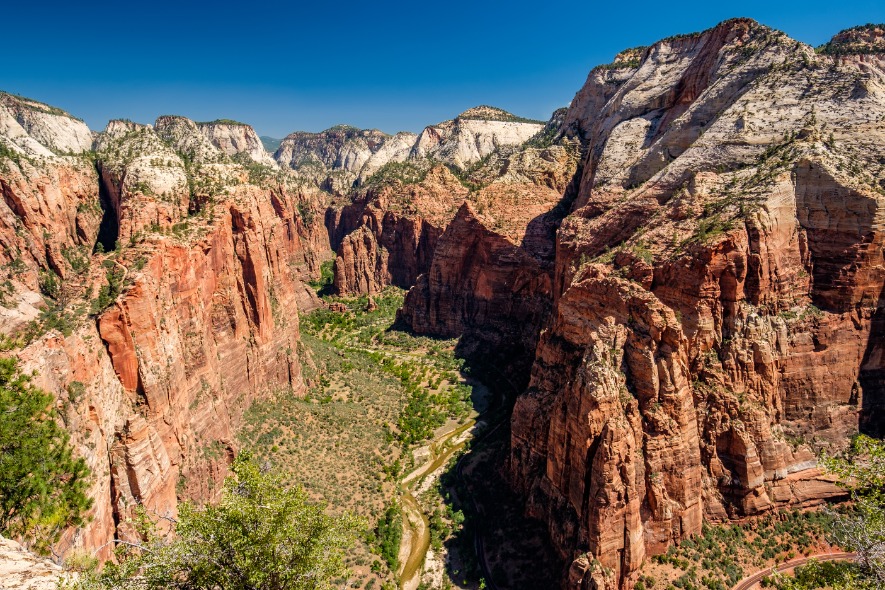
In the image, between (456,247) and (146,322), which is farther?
(456,247)

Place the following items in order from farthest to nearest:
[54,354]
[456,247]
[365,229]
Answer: [365,229] → [456,247] → [54,354]

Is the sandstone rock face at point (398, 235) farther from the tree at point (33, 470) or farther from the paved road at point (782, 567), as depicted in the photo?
the tree at point (33, 470)

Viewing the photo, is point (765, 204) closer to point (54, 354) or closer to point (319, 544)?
point (319, 544)

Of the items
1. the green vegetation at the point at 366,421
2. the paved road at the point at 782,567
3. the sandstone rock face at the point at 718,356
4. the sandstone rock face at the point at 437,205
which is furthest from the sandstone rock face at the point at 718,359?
the sandstone rock face at the point at 437,205

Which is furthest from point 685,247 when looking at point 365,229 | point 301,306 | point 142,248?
point 365,229

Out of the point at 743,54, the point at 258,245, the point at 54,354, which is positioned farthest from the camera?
the point at 743,54

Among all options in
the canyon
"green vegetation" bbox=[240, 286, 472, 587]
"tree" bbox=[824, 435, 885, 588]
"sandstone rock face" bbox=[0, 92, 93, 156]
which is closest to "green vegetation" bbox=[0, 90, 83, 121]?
"sandstone rock face" bbox=[0, 92, 93, 156]

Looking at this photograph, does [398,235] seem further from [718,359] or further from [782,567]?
[782,567]
